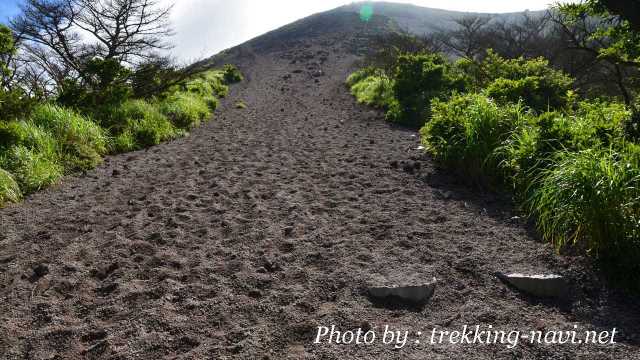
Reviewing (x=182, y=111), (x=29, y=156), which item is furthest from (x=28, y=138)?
(x=182, y=111)

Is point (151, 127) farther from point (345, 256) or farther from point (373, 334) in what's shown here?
point (373, 334)

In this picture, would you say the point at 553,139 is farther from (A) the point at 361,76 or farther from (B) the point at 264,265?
(A) the point at 361,76

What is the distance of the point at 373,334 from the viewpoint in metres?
2.72

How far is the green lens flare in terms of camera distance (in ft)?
185

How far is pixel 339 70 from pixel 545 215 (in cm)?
2613

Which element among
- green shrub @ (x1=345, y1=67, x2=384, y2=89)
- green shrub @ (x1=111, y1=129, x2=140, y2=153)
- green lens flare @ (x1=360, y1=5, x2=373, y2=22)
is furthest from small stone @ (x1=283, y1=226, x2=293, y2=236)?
green lens flare @ (x1=360, y1=5, x2=373, y2=22)

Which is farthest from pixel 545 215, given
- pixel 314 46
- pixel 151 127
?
pixel 314 46

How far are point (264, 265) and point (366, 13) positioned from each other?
63.1m

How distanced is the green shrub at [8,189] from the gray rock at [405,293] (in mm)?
4582

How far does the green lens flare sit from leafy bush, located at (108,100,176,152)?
5041cm

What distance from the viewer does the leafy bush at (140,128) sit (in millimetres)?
8234

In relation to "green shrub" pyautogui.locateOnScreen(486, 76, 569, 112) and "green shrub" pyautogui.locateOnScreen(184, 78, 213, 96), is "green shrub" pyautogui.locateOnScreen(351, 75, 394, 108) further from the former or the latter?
"green shrub" pyautogui.locateOnScreen(184, 78, 213, 96)

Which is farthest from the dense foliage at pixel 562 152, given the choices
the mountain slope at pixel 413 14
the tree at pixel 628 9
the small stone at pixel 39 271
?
the mountain slope at pixel 413 14

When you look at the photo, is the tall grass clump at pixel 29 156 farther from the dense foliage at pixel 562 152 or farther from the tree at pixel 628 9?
the tree at pixel 628 9
